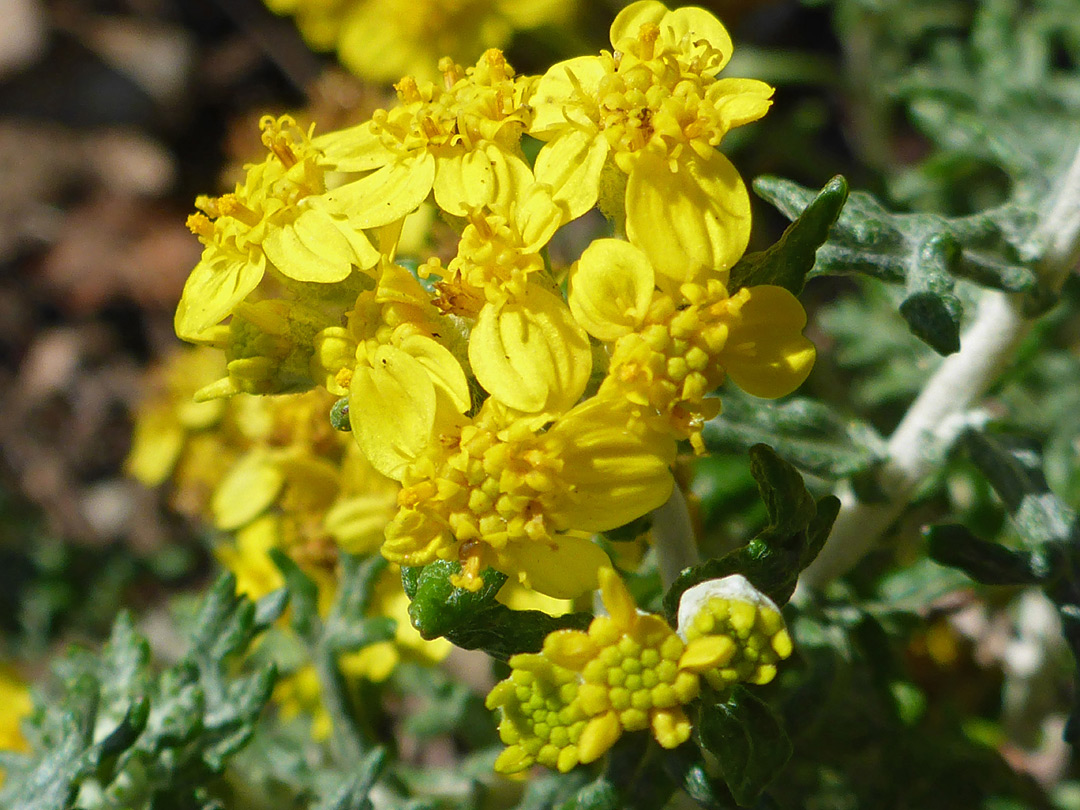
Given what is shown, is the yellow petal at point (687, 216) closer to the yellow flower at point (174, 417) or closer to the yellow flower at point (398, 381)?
the yellow flower at point (398, 381)

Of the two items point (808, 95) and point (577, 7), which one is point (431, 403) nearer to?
point (577, 7)

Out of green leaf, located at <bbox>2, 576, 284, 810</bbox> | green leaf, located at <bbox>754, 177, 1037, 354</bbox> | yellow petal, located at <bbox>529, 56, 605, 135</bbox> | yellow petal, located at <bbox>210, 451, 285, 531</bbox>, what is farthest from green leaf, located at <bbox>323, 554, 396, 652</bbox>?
green leaf, located at <bbox>754, 177, 1037, 354</bbox>

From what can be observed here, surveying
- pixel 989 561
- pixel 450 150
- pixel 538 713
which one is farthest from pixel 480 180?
pixel 989 561

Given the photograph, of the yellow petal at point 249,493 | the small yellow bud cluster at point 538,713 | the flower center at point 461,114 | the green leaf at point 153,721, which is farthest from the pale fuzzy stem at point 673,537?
the yellow petal at point 249,493

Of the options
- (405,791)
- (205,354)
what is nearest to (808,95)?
(205,354)

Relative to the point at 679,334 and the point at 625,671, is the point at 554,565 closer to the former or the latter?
the point at 625,671
